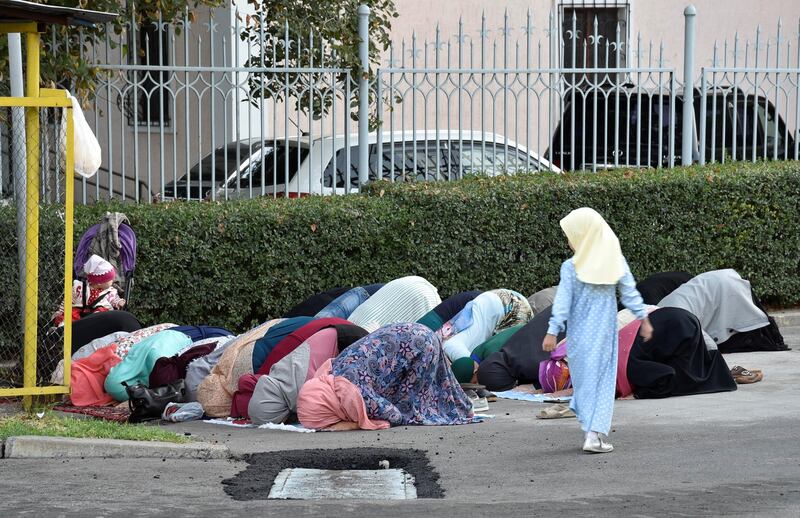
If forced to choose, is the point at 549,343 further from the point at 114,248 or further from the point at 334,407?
the point at 114,248

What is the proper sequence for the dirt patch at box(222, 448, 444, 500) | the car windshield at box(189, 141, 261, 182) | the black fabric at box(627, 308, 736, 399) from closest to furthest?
1. the dirt patch at box(222, 448, 444, 500)
2. the black fabric at box(627, 308, 736, 399)
3. the car windshield at box(189, 141, 261, 182)

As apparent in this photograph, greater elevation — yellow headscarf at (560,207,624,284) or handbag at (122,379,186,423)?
yellow headscarf at (560,207,624,284)

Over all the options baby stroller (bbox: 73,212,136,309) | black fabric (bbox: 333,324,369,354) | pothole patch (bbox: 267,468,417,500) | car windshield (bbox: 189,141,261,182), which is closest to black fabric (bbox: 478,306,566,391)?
black fabric (bbox: 333,324,369,354)

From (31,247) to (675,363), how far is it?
15.1 ft

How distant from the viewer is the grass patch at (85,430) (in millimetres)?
7887

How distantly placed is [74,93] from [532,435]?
568 centimetres

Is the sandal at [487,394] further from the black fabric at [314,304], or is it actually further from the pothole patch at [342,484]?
the pothole patch at [342,484]

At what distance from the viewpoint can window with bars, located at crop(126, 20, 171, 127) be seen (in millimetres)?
11758

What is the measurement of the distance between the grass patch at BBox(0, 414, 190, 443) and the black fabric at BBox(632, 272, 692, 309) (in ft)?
16.5

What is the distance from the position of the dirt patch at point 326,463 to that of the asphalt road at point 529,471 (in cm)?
7

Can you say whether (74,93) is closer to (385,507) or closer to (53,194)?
(53,194)

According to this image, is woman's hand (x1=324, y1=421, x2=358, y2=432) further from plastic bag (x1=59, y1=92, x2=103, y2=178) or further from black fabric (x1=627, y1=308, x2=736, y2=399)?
plastic bag (x1=59, y1=92, x2=103, y2=178)

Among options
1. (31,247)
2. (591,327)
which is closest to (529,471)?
(591,327)

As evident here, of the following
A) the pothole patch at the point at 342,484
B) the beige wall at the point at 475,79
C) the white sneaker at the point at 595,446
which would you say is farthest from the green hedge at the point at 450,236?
the white sneaker at the point at 595,446
